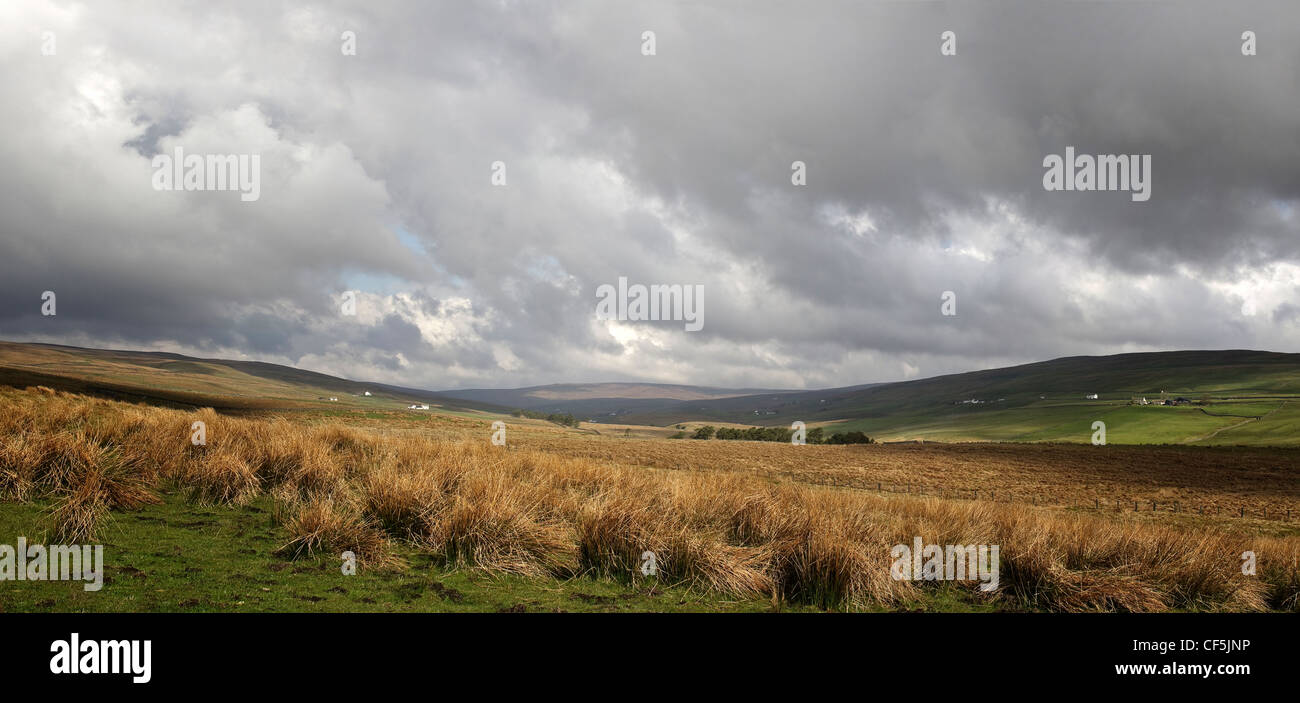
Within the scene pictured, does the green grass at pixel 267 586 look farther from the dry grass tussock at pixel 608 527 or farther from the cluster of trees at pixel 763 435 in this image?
Answer: the cluster of trees at pixel 763 435

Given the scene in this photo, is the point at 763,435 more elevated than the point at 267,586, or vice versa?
the point at 267,586

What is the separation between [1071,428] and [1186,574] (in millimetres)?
161381

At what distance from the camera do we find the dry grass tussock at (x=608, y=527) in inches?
349

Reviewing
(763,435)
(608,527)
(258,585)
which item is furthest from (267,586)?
(763,435)

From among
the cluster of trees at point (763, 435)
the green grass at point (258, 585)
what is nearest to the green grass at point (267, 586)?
the green grass at point (258, 585)

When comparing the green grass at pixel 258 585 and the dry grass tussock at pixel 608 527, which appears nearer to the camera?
the green grass at pixel 258 585

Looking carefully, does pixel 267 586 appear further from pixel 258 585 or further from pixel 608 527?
pixel 608 527

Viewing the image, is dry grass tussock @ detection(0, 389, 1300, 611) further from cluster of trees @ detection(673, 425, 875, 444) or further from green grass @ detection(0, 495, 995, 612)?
cluster of trees @ detection(673, 425, 875, 444)

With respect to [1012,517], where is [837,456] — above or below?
below

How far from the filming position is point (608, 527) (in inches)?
376

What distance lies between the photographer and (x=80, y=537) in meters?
8.12

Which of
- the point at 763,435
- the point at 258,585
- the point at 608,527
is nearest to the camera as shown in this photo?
the point at 258,585
